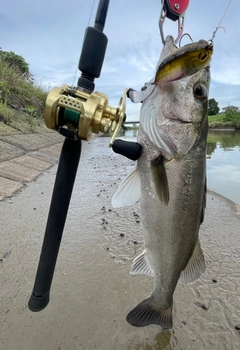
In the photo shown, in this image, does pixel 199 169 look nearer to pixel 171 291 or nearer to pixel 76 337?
pixel 171 291

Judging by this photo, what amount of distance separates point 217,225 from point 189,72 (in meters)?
2.50

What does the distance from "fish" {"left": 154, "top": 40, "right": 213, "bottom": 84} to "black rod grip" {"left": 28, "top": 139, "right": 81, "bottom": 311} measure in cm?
49

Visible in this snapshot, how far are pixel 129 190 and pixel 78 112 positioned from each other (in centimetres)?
48

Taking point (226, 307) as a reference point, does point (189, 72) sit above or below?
above

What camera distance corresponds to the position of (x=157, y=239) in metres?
1.42

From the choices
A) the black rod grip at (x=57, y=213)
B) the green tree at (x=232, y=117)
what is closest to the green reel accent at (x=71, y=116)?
the black rod grip at (x=57, y=213)

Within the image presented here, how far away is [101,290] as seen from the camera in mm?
1939

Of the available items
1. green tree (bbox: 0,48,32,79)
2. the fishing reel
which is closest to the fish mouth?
the fishing reel

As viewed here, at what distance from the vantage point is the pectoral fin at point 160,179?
4.26 feet

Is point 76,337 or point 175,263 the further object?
point 76,337

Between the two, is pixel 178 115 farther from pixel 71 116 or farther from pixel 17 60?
pixel 17 60

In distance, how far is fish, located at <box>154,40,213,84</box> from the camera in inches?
42.1

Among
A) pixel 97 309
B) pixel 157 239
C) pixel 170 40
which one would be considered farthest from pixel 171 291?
pixel 170 40

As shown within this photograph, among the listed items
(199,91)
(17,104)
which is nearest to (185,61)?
(199,91)
